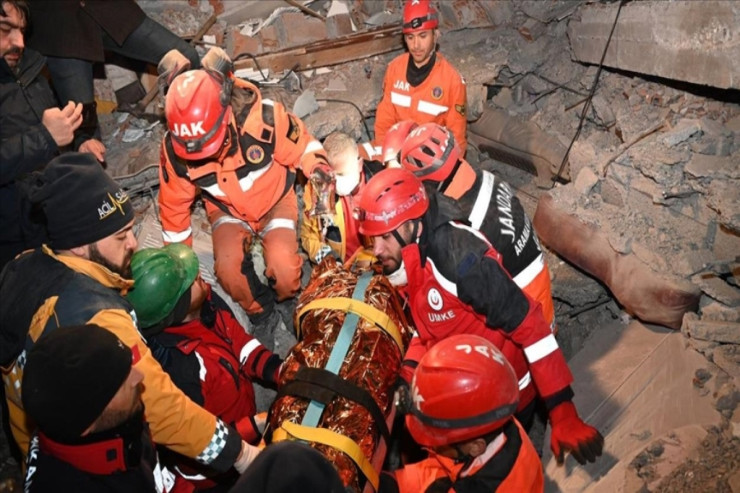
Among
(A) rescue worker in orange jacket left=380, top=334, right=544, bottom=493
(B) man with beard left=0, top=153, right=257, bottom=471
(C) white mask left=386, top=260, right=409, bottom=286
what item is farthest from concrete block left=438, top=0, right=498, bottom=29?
(A) rescue worker in orange jacket left=380, top=334, right=544, bottom=493

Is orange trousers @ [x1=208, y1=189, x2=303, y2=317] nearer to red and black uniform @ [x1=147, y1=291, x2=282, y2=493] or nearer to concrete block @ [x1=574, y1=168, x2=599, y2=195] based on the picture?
red and black uniform @ [x1=147, y1=291, x2=282, y2=493]

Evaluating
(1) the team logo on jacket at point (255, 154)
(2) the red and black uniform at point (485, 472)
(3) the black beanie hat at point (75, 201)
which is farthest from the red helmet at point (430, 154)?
(3) the black beanie hat at point (75, 201)

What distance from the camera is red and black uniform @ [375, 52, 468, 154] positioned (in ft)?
18.2

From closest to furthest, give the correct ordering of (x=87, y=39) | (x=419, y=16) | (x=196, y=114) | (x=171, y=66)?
(x=196, y=114) → (x=171, y=66) → (x=87, y=39) → (x=419, y=16)

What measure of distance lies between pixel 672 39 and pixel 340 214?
3051 mm

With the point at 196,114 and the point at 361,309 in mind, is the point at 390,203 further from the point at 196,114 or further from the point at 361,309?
the point at 196,114

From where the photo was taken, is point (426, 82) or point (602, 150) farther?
point (426, 82)

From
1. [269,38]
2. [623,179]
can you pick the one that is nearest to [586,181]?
[623,179]

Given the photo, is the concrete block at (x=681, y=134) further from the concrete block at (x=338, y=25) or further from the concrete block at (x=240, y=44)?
the concrete block at (x=240, y=44)

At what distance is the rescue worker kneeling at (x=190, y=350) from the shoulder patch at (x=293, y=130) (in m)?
1.43

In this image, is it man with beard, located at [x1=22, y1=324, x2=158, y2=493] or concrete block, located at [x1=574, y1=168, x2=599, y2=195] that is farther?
concrete block, located at [x1=574, y1=168, x2=599, y2=195]

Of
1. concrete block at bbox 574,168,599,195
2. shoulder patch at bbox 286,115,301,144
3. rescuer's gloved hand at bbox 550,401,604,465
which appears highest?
shoulder patch at bbox 286,115,301,144

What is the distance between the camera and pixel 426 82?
5.58m

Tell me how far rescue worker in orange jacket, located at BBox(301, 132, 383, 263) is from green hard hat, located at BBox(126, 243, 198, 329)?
106cm
